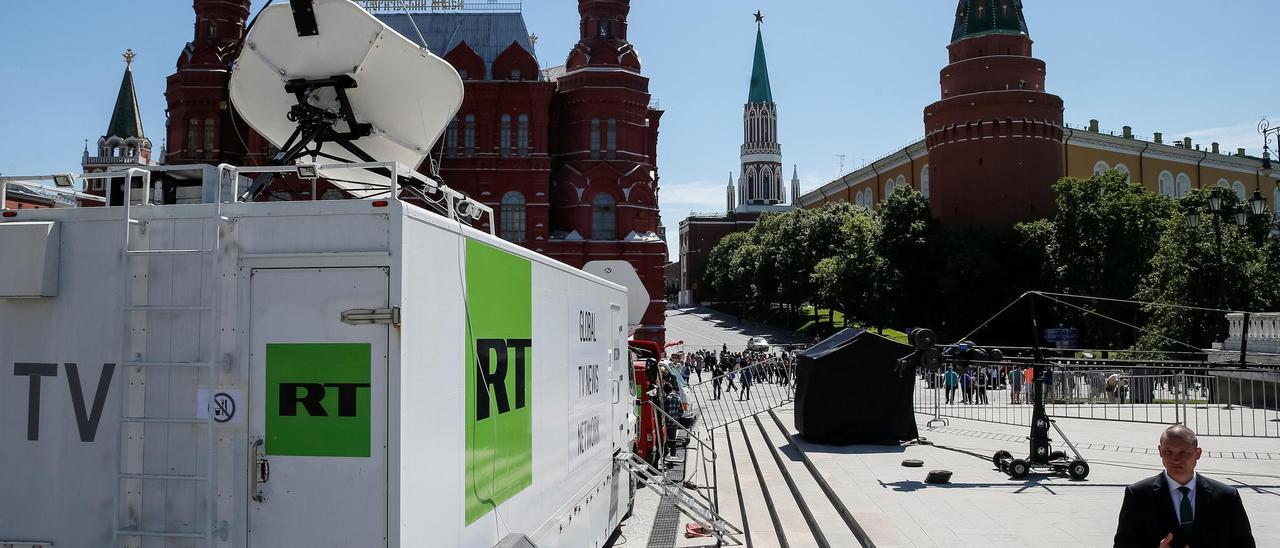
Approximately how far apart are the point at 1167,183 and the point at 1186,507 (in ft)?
295

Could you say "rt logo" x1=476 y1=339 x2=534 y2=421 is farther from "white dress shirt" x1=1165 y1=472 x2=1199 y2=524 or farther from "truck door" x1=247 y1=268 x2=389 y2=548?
"white dress shirt" x1=1165 y1=472 x2=1199 y2=524

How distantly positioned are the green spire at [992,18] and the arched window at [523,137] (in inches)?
1306

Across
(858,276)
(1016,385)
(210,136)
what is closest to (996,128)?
(858,276)

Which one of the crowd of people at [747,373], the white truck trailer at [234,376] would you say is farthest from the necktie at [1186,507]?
the crowd of people at [747,373]

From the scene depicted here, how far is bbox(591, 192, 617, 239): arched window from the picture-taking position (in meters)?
46.6

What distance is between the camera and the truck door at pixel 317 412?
4094 mm

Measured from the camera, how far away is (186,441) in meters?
4.23

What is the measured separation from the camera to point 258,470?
4156 millimetres

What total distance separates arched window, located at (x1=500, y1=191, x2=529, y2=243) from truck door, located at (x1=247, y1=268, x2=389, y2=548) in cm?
4288

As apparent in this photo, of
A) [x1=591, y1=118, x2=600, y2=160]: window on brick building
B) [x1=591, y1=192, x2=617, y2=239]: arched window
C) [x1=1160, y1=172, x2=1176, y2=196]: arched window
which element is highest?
[x1=1160, y1=172, x2=1176, y2=196]: arched window

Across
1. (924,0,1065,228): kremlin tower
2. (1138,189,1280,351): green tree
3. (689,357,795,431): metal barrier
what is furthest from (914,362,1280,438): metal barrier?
(924,0,1065,228): kremlin tower

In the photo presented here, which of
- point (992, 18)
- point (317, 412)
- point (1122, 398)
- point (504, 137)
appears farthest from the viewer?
point (992, 18)

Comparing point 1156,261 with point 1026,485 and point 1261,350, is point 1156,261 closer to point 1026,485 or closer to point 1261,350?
point 1261,350

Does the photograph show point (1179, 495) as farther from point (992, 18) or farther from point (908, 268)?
point (992, 18)
